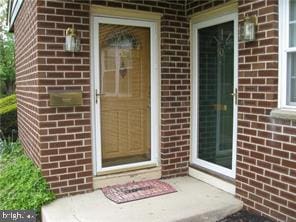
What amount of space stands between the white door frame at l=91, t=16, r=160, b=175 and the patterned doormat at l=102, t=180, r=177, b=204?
0.27 meters

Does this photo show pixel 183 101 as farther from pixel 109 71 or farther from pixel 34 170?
pixel 34 170

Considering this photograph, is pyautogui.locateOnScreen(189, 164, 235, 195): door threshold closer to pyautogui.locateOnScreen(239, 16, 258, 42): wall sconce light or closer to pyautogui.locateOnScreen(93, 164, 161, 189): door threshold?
pyautogui.locateOnScreen(93, 164, 161, 189): door threshold

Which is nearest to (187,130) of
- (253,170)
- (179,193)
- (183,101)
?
(183,101)

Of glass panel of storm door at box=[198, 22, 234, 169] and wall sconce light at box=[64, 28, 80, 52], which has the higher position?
wall sconce light at box=[64, 28, 80, 52]

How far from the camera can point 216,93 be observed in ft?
14.2

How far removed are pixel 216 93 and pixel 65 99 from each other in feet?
6.34

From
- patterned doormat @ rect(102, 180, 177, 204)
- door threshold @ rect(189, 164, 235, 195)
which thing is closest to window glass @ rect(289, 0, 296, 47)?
door threshold @ rect(189, 164, 235, 195)

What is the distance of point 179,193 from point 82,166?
4.05 feet

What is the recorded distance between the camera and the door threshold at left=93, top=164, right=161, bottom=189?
4.18 m

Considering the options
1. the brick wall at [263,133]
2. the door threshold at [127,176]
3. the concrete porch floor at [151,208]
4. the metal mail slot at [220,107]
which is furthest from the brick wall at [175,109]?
the metal mail slot at [220,107]

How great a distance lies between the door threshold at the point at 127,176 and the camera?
4.18m

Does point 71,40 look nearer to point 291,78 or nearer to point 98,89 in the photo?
point 98,89

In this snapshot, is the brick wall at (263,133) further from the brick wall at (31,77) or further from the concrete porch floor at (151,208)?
the brick wall at (31,77)

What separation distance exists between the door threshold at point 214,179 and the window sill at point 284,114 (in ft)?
3.62
